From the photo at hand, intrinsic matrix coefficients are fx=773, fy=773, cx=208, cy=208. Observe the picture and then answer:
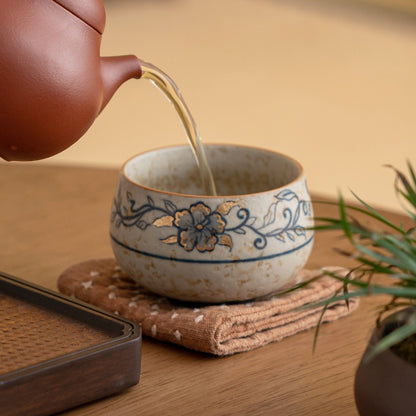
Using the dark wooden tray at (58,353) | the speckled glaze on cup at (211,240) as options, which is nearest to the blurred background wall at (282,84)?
the speckled glaze on cup at (211,240)

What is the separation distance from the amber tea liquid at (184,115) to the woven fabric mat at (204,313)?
115mm

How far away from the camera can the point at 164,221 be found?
1.96ft

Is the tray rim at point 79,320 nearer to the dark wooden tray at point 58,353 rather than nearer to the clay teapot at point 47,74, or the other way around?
the dark wooden tray at point 58,353

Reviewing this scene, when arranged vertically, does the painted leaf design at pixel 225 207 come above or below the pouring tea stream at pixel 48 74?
below

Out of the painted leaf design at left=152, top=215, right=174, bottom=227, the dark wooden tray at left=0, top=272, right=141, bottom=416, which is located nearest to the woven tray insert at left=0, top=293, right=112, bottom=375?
the dark wooden tray at left=0, top=272, right=141, bottom=416

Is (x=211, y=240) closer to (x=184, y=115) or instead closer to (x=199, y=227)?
(x=199, y=227)

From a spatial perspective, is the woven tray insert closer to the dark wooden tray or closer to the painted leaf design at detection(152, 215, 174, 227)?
the dark wooden tray

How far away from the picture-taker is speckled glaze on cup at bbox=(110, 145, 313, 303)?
588 mm

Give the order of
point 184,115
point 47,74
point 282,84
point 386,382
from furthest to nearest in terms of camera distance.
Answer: point 282,84, point 184,115, point 47,74, point 386,382

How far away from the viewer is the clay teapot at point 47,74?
0.51 metres

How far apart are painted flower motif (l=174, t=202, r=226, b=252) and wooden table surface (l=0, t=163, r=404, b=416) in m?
0.08

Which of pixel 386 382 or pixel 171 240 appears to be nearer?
pixel 386 382

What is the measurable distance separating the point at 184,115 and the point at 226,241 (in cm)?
12

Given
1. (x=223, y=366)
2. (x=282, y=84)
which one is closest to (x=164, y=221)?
(x=223, y=366)
